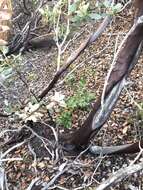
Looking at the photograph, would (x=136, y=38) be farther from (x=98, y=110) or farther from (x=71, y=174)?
(x=71, y=174)

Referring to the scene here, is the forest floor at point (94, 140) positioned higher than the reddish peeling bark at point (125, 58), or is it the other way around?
the reddish peeling bark at point (125, 58)

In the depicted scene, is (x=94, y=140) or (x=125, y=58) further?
(x=94, y=140)

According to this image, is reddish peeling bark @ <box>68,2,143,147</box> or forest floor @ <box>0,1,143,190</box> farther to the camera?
forest floor @ <box>0,1,143,190</box>

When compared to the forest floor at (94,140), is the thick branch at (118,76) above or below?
above

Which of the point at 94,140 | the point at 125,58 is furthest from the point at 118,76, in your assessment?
the point at 94,140

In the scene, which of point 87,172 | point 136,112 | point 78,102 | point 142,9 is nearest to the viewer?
point 142,9

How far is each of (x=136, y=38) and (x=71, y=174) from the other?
902 mm

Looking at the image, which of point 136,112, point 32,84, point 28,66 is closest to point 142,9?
point 136,112

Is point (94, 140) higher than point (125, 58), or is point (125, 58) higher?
point (125, 58)

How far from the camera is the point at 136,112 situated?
2.51m

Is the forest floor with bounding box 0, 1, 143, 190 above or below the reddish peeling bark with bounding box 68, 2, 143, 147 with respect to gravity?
below

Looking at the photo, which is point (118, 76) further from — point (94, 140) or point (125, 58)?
point (94, 140)

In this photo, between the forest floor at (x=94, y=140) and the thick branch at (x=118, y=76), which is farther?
the forest floor at (x=94, y=140)

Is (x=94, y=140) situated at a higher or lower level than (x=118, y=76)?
lower
